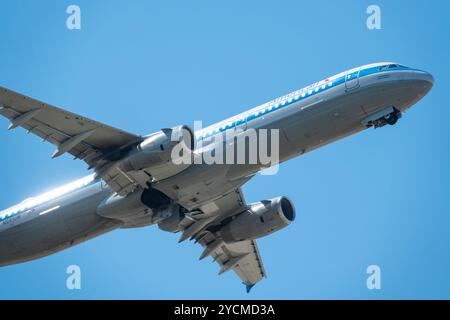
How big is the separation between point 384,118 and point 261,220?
419 inches

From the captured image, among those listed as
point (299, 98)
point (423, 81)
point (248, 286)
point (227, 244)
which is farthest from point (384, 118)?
point (248, 286)

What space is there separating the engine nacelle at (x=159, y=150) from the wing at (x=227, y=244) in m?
6.30

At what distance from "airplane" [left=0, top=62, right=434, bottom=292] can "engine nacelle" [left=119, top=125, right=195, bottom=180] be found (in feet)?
0.17

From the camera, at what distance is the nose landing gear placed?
46344 millimetres

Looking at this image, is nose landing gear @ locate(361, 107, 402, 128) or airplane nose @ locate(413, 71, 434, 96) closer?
nose landing gear @ locate(361, 107, 402, 128)

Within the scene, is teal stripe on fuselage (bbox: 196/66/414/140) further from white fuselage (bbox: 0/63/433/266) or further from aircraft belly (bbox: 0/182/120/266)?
aircraft belly (bbox: 0/182/120/266)

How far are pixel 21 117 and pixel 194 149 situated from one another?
886cm

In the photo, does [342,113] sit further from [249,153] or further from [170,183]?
[170,183]

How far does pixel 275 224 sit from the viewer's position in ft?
173

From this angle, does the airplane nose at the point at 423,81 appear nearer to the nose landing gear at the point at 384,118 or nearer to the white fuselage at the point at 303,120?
the white fuselage at the point at 303,120

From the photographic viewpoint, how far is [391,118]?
46406mm

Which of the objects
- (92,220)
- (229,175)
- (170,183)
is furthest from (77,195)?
(229,175)

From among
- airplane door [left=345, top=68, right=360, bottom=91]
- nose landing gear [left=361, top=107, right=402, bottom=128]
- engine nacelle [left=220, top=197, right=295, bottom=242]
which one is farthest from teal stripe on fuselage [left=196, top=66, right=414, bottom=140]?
engine nacelle [left=220, top=197, right=295, bottom=242]

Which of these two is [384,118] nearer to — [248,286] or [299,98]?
[299,98]
